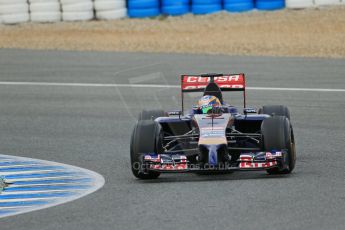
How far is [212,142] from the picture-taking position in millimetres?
11383

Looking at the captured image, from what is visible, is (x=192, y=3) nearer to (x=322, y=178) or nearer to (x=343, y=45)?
(x=343, y=45)

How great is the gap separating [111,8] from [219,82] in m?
15.5

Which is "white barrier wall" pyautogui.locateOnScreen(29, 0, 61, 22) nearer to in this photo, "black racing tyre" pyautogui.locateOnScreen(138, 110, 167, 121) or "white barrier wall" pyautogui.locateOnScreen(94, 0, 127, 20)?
"white barrier wall" pyautogui.locateOnScreen(94, 0, 127, 20)

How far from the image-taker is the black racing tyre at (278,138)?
11578 millimetres

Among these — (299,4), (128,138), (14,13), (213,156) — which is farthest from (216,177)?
(14,13)

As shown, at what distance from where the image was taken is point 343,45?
80.4 ft

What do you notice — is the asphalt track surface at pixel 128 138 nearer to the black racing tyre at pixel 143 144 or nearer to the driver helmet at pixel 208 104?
the black racing tyre at pixel 143 144

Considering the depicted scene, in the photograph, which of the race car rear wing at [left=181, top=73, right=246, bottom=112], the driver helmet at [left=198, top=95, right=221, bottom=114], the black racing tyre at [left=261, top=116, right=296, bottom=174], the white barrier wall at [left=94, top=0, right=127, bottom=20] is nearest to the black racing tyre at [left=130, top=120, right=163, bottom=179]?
the driver helmet at [left=198, top=95, right=221, bottom=114]

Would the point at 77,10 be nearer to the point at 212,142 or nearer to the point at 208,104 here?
the point at 208,104

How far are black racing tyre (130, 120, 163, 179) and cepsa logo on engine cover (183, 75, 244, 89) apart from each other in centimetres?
164

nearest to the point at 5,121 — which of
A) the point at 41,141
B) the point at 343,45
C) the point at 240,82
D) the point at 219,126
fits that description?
the point at 41,141

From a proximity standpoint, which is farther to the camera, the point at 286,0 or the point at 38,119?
the point at 286,0

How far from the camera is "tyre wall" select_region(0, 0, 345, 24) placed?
2828cm

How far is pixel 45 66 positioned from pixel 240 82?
410 inches
